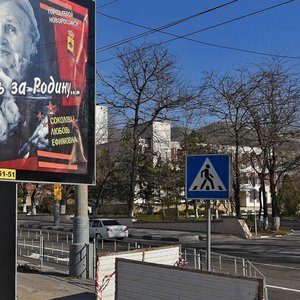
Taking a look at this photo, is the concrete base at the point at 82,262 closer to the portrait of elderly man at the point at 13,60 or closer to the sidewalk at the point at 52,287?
the sidewalk at the point at 52,287

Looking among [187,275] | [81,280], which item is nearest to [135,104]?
[81,280]

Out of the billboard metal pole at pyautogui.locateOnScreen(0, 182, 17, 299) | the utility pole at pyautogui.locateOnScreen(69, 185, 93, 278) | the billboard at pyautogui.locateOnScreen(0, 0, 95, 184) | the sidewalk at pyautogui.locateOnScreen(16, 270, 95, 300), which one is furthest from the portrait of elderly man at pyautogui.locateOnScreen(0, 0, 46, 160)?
the utility pole at pyautogui.locateOnScreen(69, 185, 93, 278)

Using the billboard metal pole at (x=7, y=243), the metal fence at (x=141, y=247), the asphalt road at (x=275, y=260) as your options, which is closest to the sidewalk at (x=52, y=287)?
the metal fence at (x=141, y=247)

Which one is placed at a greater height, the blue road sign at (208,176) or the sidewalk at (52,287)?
the blue road sign at (208,176)

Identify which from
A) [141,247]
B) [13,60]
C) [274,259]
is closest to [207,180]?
[13,60]

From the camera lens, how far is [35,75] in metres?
7.52

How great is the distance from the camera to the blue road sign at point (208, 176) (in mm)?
7102

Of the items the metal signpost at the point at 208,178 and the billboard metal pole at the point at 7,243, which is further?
the billboard metal pole at the point at 7,243

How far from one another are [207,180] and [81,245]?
20.1 feet

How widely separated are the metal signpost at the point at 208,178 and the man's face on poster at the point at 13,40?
290 cm

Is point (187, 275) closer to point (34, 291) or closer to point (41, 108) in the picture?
point (41, 108)

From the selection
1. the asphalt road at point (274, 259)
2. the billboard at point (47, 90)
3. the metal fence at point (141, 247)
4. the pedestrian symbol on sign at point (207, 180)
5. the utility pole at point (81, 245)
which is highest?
the billboard at point (47, 90)

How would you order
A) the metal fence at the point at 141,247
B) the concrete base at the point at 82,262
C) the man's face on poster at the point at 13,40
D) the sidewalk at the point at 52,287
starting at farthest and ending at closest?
1. the metal fence at the point at 141,247
2. the concrete base at the point at 82,262
3. the sidewalk at the point at 52,287
4. the man's face on poster at the point at 13,40

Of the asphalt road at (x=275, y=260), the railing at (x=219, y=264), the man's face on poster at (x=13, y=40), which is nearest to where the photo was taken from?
the man's face on poster at (x=13, y=40)
